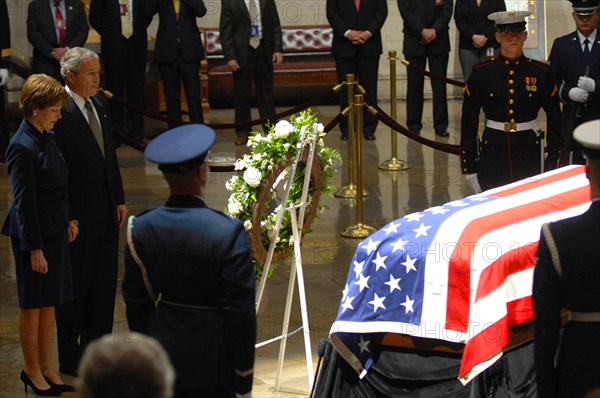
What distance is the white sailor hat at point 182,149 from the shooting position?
11.8ft

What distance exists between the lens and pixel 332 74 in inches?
539

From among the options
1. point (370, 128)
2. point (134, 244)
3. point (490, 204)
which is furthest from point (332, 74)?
point (134, 244)

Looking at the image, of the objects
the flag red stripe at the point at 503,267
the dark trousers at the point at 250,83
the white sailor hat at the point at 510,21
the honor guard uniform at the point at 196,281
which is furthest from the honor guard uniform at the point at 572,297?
the dark trousers at the point at 250,83

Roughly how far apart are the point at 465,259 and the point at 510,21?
2.19 meters

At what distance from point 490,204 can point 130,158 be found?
641 centimetres

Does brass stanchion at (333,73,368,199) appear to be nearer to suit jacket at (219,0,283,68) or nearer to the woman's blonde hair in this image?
suit jacket at (219,0,283,68)

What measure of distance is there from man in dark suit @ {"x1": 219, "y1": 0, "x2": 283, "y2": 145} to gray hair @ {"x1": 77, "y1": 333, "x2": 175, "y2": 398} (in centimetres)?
883

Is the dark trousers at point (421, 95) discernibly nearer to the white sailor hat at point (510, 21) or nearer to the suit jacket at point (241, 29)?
the suit jacket at point (241, 29)

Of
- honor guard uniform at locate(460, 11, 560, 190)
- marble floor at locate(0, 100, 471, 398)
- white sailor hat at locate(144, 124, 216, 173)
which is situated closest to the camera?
white sailor hat at locate(144, 124, 216, 173)

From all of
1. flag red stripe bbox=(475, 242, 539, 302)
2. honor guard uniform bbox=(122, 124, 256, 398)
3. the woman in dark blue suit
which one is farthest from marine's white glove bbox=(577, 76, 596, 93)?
honor guard uniform bbox=(122, 124, 256, 398)

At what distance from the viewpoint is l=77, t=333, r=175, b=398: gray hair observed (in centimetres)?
219

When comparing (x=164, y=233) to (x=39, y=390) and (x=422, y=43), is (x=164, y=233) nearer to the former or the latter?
(x=39, y=390)

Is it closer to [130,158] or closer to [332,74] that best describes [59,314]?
[130,158]

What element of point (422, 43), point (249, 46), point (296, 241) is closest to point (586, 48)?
point (296, 241)
